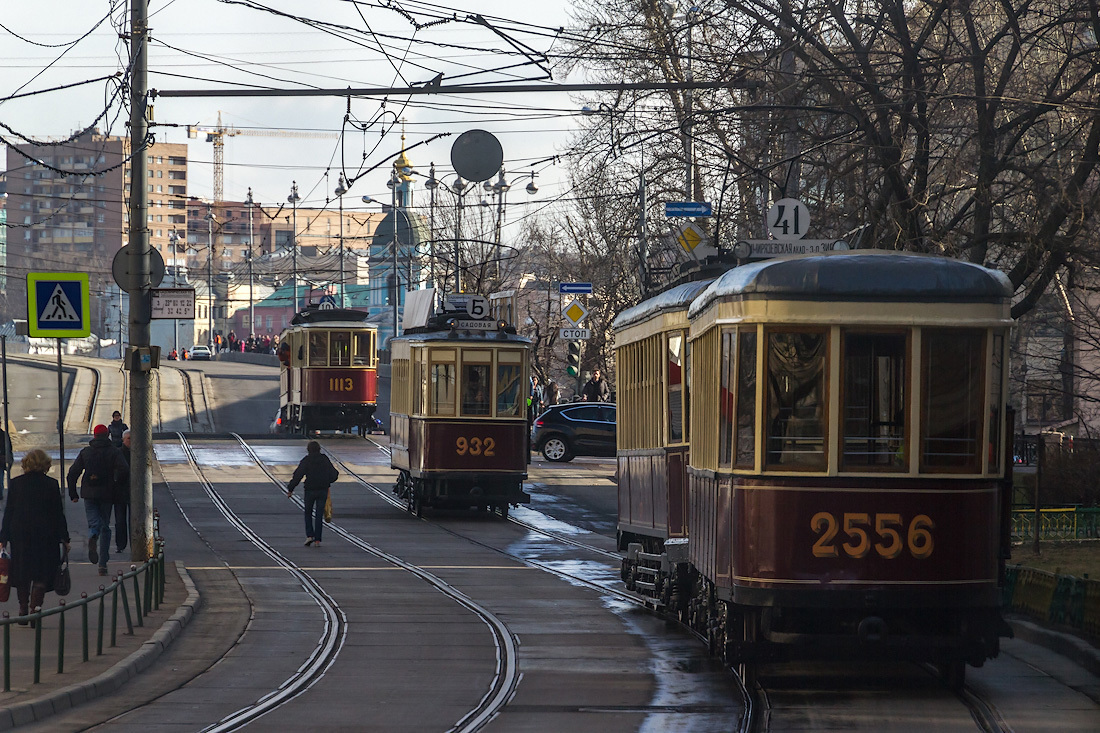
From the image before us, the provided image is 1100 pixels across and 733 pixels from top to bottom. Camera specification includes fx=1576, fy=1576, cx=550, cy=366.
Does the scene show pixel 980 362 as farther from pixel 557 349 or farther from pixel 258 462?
pixel 557 349

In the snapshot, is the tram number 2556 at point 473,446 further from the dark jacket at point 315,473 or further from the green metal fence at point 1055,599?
the green metal fence at point 1055,599

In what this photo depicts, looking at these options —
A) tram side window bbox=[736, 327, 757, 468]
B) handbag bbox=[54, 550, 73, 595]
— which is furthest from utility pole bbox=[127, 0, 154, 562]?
tram side window bbox=[736, 327, 757, 468]

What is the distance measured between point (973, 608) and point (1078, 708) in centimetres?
81

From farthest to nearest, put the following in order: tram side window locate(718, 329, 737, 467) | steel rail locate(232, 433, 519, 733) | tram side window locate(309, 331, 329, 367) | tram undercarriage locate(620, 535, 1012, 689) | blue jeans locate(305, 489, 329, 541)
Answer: tram side window locate(309, 331, 329, 367) < blue jeans locate(305, 489, 329, 541) < tram side window locate(718, 329, 737, 467) < tram undercarriage locate(620, 535, 1012, 689) < steel rail locate(232, 433, 519, 733)

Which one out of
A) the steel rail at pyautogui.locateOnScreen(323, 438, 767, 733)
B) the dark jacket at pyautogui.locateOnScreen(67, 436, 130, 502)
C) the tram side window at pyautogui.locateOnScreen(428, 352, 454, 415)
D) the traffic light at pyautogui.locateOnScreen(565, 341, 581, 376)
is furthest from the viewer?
the traffic light at pyautogui.locateOnScreen(565, 341, 581, 376)

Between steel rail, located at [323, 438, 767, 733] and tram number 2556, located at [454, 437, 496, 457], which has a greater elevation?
tram number 2556, located at [454, 437, 496, 457]

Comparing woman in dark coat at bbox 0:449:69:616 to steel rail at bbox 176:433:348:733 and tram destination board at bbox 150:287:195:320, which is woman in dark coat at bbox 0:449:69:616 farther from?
tram destination board at bbox 150:287:195:320

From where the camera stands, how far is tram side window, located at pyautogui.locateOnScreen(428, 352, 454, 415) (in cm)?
2434

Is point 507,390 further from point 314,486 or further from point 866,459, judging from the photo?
point 866,459

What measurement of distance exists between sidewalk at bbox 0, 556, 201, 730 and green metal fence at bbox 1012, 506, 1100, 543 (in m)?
10.4

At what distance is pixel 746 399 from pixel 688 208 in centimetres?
1315

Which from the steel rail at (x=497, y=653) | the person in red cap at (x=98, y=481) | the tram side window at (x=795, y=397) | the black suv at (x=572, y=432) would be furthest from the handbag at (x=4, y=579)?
the black suv at (x=572, y=432)

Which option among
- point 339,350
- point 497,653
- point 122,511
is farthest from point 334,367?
point 497,653

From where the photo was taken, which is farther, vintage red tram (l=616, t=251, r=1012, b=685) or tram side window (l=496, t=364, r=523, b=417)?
tram side window (l=496, t=364, r=523, b=417)
